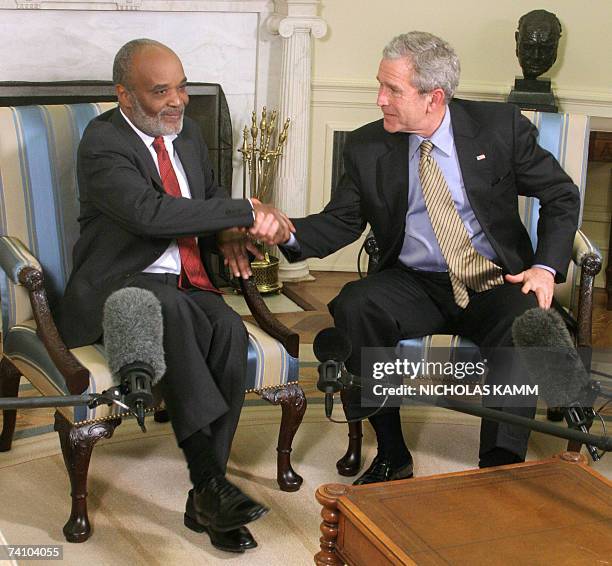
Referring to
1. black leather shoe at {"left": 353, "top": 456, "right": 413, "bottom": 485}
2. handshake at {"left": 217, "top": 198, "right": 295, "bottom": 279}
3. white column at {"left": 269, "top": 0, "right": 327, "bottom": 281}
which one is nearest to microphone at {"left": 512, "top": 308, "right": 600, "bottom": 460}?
black leather shoe at {"left": 353, "top": 456, "right": 413, "bottom": 485}

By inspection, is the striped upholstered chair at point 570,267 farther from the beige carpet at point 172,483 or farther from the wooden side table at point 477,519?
the wooden side table at point 477,519

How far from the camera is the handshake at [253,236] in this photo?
108 inches

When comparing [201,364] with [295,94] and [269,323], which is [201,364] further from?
[295,94]

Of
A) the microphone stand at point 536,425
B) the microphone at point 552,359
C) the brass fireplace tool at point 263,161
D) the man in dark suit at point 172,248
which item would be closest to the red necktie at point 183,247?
the man in dark suit at point 172,248

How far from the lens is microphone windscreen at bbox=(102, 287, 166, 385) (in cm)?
216

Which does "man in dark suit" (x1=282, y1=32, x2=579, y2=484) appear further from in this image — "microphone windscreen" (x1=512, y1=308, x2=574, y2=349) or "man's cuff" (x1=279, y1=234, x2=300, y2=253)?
"microphone windscreen" (x1=512, y1=308, x2=574, y2=349)

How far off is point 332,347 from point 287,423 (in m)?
1.05

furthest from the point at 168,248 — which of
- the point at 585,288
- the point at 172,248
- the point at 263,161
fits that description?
the point at 263,161

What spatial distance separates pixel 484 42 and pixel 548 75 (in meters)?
0.34

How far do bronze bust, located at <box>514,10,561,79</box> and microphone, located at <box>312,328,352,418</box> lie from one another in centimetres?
301

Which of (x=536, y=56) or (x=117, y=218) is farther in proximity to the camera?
(x=536, y=56)

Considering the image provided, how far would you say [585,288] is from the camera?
2.94 meters

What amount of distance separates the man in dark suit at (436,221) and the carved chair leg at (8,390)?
0.87 meters

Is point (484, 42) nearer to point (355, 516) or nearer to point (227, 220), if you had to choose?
point (227, 220)
